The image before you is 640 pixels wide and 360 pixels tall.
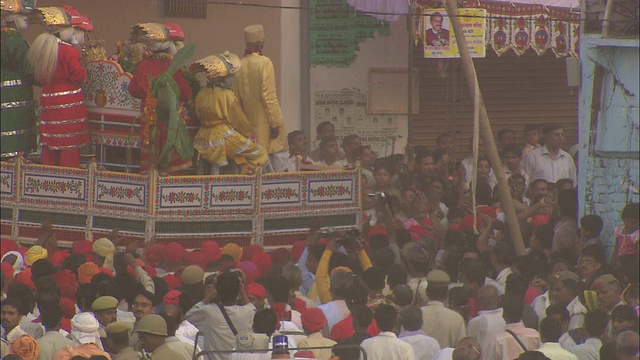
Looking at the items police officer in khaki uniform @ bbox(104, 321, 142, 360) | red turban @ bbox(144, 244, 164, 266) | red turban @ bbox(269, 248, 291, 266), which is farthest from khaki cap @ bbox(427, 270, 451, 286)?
red turban @ bbox(144, 244, 164, 266)

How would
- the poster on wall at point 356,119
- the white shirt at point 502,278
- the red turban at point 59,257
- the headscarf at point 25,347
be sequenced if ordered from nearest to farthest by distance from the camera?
the headscarf at point 25,347
the white shirt at point 502,278
the red turban at point 59,257
the poster on wall at point 356,119

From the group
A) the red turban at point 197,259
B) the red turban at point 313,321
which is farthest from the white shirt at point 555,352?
the red turban at point 197,259

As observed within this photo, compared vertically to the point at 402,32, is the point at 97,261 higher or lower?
lower

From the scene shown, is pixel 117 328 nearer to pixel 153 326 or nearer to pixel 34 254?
pixel 153 326

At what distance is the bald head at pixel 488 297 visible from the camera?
29.2 feet

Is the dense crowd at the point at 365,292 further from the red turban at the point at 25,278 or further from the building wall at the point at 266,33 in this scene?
the building wall at the point at 266,33

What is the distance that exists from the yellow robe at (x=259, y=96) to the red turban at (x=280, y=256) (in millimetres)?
1481

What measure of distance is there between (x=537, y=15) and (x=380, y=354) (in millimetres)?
9115

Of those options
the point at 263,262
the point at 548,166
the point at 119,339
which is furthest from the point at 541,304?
Answer: the point at 548,166

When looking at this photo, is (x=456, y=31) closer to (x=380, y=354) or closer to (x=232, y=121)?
(x=232, y=121)

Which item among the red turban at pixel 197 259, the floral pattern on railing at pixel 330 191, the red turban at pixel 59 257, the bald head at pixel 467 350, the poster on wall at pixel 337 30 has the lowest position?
the red turban at pixel 197 259

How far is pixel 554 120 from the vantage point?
64.0 feet

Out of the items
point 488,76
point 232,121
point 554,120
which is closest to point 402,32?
point 488,76

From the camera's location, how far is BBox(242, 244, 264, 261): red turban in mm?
12000
